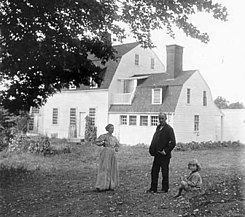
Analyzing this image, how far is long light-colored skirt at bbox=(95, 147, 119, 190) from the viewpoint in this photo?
28.5ft

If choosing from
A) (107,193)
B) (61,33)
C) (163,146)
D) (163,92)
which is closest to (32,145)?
(61,33)

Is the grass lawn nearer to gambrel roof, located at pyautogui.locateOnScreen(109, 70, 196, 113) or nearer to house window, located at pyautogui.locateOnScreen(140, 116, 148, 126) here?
gambrel roof, located at pyautogui.locateOnScreen(109, 70, 196, 113)

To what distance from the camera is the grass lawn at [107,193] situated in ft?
21.6

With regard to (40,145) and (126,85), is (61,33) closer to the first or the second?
(40,145)

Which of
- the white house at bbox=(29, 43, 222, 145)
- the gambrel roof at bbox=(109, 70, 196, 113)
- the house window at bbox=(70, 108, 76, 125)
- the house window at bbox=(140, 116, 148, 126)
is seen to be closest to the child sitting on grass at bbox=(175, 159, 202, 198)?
the house window at bbox=(70, 108, 76, 125)

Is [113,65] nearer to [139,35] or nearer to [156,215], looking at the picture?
[139,35]

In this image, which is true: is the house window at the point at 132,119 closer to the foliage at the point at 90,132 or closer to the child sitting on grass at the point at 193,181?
the foliage at the point at 90,132

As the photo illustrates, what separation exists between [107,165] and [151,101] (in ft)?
51.2

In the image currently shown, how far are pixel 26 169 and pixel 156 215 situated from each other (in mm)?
7762

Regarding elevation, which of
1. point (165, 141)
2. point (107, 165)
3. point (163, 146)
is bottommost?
point (107, 165)

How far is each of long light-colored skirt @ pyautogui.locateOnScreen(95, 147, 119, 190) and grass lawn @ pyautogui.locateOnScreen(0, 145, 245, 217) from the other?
0.24 metres

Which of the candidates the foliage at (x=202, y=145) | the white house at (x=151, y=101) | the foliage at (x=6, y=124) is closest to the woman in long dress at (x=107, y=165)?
the foliage at (x=6, y=124)

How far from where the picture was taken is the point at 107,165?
28.4 ft

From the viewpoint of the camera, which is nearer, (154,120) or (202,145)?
Answer: (202,145)
